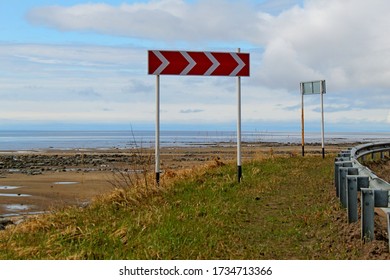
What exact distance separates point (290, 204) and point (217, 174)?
4.54 meters

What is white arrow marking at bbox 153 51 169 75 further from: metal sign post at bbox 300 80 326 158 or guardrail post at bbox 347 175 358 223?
metal sign post at bbox 300 80 326 158

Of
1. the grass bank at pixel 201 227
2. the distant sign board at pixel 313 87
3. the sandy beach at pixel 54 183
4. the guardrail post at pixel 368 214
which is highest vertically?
the distant sign board at pixel 313 87

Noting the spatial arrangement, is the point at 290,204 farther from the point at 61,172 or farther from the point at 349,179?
the point at 61,172

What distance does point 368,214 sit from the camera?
20.7 ft

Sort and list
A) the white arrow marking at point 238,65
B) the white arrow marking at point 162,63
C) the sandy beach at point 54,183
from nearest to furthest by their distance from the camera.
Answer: the white arrow marking at point 162,63
the white arrow marking at point 238,65
the sandy beach at point 54,183

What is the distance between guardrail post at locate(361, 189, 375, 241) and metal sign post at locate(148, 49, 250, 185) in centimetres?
609

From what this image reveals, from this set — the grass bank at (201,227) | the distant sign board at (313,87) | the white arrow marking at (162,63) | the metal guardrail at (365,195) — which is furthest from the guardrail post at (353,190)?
the distant sign board at (313,87)

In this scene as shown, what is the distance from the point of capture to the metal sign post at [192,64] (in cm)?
1170

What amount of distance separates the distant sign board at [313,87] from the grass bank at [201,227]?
10.9m

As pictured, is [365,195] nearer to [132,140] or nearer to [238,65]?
[238,65]

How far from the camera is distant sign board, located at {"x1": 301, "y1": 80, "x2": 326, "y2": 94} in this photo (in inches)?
877

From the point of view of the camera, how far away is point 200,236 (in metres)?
6.99

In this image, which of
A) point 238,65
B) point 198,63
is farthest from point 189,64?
point 238,65

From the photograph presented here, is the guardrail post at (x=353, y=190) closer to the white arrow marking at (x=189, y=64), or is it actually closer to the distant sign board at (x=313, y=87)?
the white arrow marking at (x=189, y=64)
